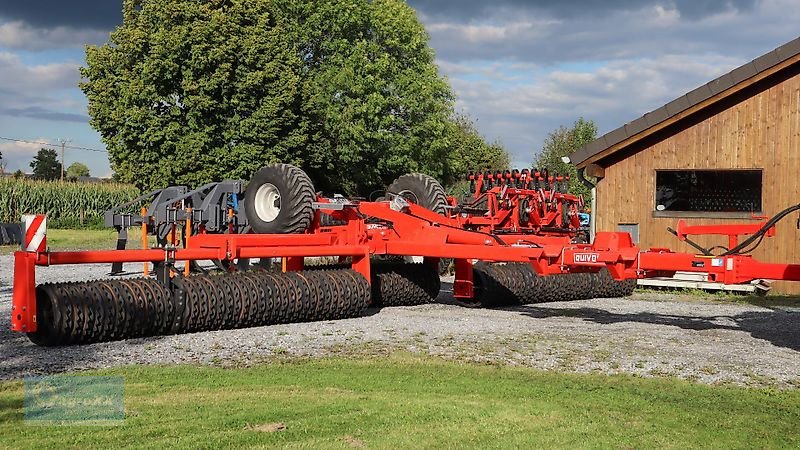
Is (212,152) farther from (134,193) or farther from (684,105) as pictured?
(684,105)

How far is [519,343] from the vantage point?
10.1m

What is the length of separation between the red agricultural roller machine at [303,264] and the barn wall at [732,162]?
2.58 m

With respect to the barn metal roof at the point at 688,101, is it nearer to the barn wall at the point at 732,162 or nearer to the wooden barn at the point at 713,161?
the wooden barn at the point at 713,161

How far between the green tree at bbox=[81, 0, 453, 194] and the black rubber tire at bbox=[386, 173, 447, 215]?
870 inches

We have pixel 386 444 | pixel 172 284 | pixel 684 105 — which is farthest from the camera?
pixel 684 105

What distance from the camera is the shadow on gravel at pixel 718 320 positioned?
1139 centimetres

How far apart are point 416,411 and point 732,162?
12986mm

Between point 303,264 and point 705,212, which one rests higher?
point 705,212

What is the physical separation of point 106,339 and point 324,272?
129 inches

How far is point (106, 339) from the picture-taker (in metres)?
9.48

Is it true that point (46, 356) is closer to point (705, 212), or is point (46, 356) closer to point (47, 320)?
point (47, 320)

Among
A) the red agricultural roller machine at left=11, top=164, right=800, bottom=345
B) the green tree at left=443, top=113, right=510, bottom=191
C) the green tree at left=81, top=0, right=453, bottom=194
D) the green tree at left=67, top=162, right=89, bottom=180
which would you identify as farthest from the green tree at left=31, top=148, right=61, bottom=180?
the red agricultural roller machine at left=11, top=164, right=800, bottom=345

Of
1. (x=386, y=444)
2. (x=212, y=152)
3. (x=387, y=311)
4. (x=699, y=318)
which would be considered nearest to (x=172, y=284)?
(x=387, y=311)

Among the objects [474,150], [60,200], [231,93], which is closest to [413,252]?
[231,93]
